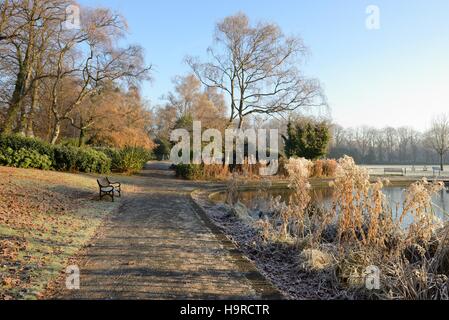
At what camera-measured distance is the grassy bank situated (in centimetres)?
407

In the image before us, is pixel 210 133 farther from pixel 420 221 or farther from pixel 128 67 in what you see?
pixel 420 221

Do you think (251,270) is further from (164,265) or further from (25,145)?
(25,145)

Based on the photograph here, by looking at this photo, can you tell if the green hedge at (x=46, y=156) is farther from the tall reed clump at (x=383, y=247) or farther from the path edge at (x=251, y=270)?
the tall reed clump at (x=383, y=247)

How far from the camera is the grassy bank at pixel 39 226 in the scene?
407 cm

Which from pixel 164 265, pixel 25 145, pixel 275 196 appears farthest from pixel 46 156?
pixel 164 265

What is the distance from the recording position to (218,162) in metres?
22.8

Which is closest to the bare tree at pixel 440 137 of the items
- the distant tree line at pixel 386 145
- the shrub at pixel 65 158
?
the distant tree line at pixel 386 145

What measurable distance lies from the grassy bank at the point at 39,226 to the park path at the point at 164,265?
0.35 meters

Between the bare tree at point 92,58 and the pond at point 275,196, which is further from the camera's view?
the bare tree at point 92,58

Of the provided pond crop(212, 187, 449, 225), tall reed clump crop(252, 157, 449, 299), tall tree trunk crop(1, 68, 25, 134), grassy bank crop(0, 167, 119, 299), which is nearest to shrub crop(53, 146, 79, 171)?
tall tree trunk crop(1, 68, 25, 134)

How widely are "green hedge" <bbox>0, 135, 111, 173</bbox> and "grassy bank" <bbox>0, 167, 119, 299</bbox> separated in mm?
2335

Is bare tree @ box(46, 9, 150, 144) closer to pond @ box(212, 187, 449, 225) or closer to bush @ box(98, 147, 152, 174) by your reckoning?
bush @ box(98, 147, 152, 174)
